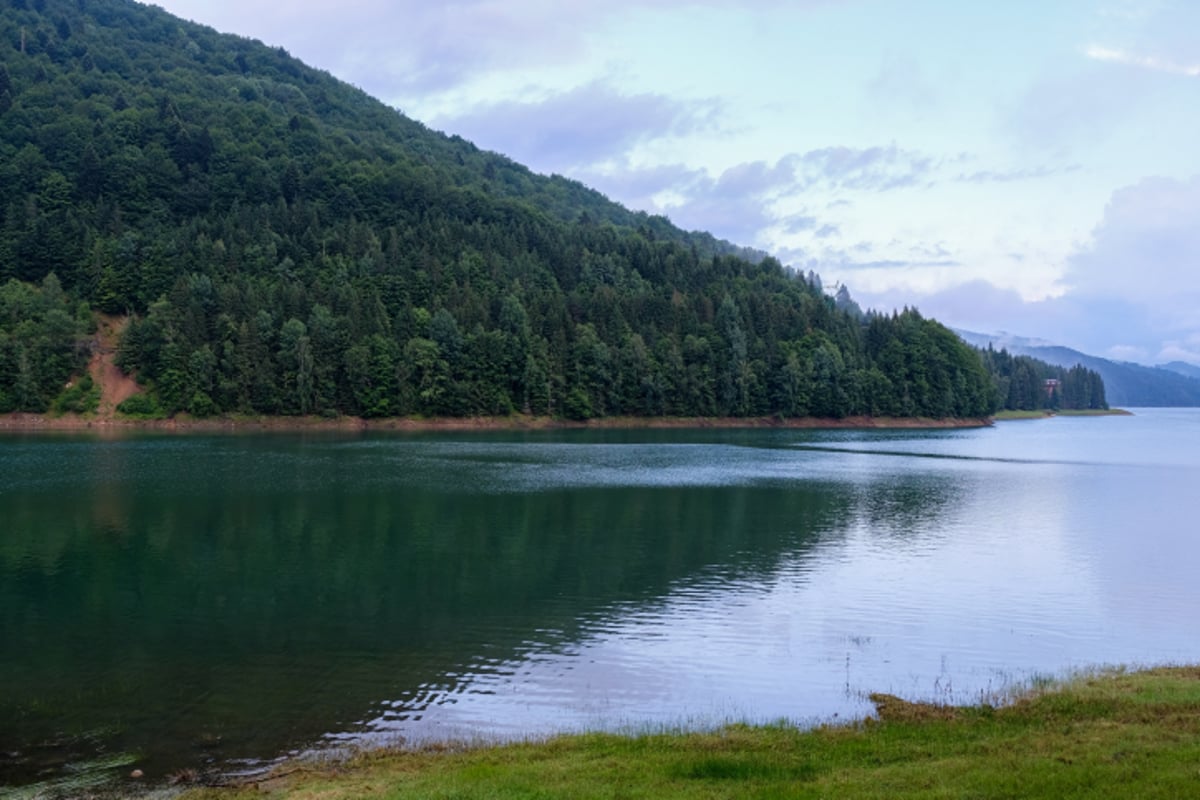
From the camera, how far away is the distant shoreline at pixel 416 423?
112 m

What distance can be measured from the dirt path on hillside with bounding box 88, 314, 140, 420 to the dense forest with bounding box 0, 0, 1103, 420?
159 cm

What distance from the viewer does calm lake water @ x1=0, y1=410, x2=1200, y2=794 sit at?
62.8 ft

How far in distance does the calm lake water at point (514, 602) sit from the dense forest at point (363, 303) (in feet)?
197

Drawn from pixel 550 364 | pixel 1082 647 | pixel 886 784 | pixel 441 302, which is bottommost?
pixel 1082 647

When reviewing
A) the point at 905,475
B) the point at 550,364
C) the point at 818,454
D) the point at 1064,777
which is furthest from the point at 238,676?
the point at 550,364

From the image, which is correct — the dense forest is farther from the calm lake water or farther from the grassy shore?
the grassy shore

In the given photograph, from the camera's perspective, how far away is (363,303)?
5408 inches

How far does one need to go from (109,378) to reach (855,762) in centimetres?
12798

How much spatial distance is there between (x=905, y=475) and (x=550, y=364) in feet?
242

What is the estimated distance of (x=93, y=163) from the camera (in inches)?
6796

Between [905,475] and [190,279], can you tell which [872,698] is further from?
[190,279]

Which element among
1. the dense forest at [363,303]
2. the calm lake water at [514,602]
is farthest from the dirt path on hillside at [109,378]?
the calm lake water at [514,602]

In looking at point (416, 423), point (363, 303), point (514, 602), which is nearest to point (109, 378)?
point (363, 303)

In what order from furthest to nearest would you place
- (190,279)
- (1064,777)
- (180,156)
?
(180,156)
(190,279)
(1064,777)
